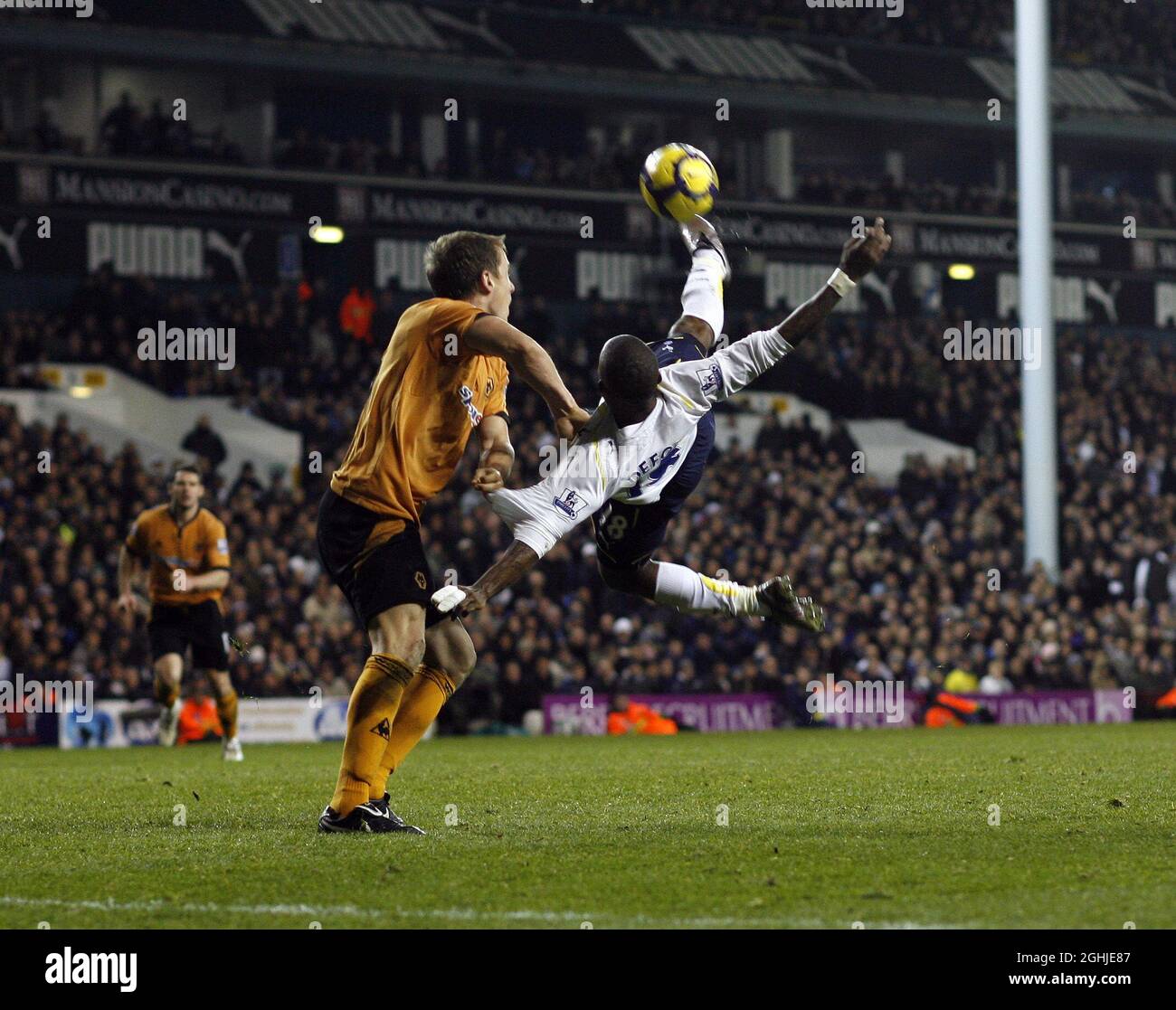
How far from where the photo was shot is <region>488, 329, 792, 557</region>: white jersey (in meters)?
8.01

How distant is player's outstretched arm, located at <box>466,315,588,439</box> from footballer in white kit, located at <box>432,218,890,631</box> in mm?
411

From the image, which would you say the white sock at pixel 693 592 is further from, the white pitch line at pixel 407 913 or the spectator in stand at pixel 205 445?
the spectator in stand at pixel 205 445

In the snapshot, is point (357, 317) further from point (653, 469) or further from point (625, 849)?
point (625, 849)

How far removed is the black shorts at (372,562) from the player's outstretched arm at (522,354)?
83cm

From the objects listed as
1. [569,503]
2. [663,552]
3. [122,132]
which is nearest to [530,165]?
[122,132]

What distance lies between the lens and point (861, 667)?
23.2 meters

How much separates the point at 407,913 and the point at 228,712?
33.3 feet

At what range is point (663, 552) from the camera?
24500 millimetres

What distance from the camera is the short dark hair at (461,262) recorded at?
784cm

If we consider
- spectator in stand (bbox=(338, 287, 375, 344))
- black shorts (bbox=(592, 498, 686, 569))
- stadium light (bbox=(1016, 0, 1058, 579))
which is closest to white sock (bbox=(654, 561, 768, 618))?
black shorts (bbox=(592, 498, 686, 569))

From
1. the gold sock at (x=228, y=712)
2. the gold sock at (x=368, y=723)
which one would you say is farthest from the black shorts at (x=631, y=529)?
the gold sock at (x=228, y=712)

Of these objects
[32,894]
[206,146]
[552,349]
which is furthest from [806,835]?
[206,146]
